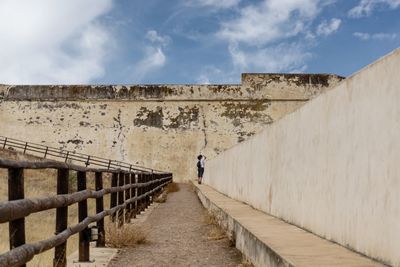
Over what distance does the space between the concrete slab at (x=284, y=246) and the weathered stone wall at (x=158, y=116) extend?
25.0 m

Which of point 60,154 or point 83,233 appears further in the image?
point 60,154

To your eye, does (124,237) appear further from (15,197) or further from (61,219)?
(15,197)

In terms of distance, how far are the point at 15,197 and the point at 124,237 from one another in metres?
3.82

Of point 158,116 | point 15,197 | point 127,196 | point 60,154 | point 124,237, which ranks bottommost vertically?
point 124,237

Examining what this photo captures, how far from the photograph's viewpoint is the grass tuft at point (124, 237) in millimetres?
7238

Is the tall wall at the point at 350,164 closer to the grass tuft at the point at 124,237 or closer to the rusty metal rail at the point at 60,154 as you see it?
the grass tuft at the point at 124,237

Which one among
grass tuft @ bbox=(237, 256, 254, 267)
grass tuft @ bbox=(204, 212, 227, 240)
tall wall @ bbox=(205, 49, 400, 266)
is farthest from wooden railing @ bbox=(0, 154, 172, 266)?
tall wall @ bbox=(205, 49, 400, 266)

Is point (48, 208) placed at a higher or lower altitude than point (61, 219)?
higher

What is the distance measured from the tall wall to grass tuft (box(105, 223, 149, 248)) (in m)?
1.85

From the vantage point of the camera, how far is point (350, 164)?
420cm

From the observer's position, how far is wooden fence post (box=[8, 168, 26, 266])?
3.59m

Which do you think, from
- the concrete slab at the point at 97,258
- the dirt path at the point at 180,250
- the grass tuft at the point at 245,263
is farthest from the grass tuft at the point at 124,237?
the grass tuft at the point at 245,263

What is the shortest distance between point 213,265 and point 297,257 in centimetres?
203

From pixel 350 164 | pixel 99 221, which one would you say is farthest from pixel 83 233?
pixel 350 164
